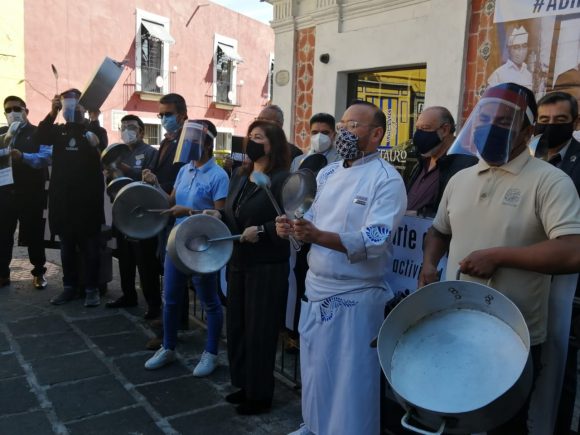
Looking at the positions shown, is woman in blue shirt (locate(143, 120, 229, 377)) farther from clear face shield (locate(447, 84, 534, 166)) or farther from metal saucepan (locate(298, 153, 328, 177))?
clear face shield (locate(447, 84, 534, 166))

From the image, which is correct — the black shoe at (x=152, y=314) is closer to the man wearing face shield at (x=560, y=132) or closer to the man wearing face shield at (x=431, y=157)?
the man wearing face shield at (x=431, y=157)

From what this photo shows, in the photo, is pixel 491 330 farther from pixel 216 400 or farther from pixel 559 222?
pixel 216 400

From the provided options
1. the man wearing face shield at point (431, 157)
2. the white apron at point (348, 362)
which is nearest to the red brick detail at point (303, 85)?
the man wearing face shield at point (431, 157)

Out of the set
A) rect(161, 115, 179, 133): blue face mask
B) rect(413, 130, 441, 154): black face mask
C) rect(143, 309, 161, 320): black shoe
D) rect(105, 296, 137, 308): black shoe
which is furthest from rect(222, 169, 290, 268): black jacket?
rect(105, 296, 137, 308): black shoe

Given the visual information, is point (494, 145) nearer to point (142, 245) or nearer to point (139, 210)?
point (139, 210)

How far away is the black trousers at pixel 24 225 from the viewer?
6.03 metres

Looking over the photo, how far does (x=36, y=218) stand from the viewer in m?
6.07

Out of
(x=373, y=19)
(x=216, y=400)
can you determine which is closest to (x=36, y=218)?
(x=216, y=400)

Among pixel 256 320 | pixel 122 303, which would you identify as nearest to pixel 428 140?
pixel 256 320

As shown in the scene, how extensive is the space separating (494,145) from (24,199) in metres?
5.67

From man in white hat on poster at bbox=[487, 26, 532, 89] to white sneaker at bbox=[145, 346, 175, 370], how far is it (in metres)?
4.38

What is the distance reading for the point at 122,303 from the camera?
540 cm

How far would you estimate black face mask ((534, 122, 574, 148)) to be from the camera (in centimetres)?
314

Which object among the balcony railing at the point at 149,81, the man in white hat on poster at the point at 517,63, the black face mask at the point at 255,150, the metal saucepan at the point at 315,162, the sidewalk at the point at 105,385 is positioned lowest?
the sidewalk at the point at 105,385
